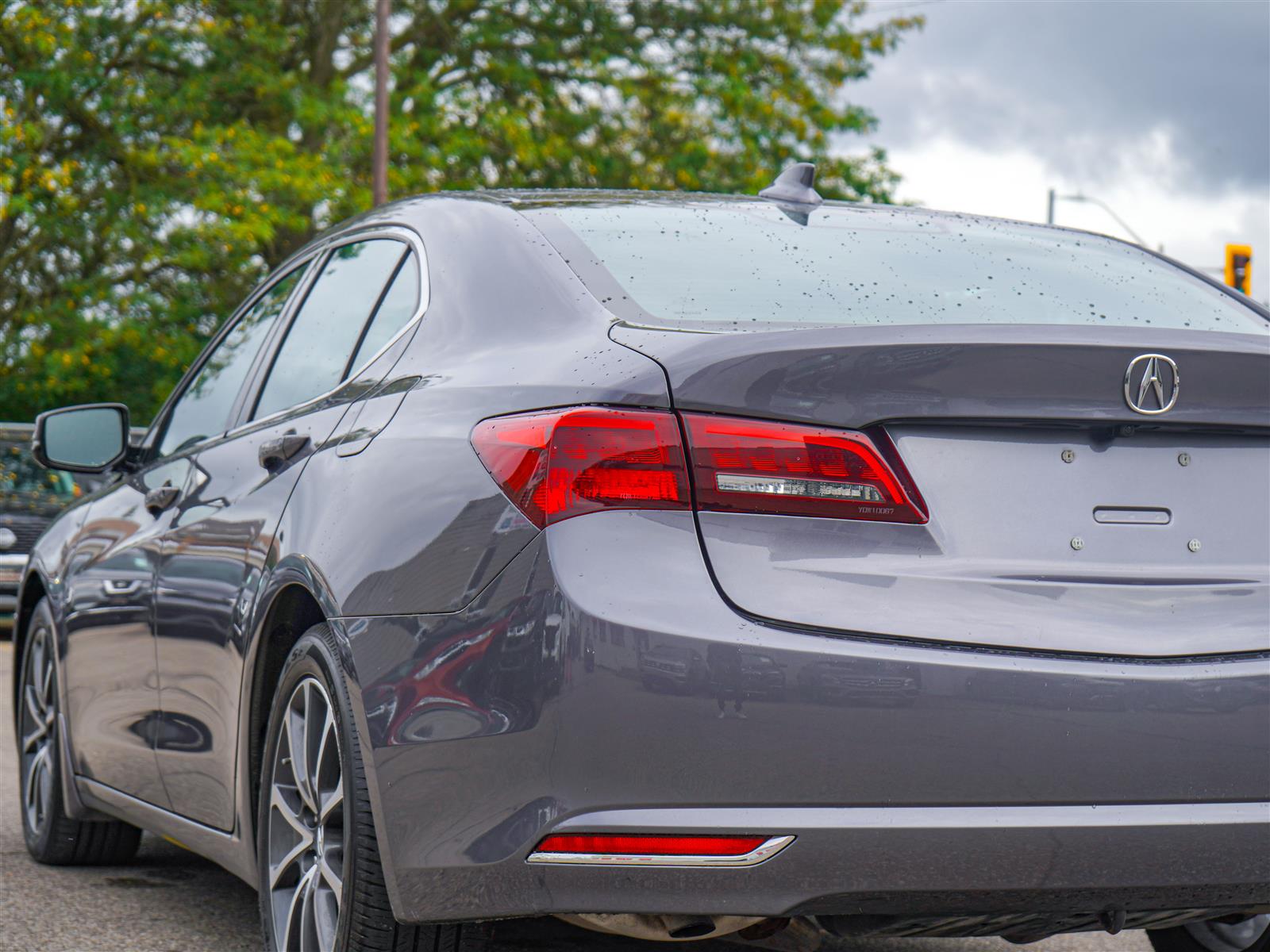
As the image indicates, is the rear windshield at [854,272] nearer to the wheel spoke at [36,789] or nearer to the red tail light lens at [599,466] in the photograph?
the red tail light lens at [599,466]

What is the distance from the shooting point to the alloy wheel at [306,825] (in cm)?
289

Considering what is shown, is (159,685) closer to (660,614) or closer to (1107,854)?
(660,614)

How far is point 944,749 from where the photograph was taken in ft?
7.66

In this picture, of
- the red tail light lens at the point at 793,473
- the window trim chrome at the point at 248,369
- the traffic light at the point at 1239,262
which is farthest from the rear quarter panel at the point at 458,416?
the traffic light at the point at 1239,262

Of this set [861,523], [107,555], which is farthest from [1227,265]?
[861,523]

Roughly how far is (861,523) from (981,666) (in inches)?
9.9

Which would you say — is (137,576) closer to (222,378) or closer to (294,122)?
(222,378)

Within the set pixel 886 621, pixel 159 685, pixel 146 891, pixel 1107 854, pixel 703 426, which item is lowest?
pixel 146 891

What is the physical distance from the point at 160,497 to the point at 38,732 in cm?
130

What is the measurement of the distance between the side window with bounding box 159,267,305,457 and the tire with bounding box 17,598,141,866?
2.46 ft

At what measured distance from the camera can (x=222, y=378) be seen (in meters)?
4.43

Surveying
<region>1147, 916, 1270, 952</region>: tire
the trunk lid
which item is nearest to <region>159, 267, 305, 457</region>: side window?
the trunk lid

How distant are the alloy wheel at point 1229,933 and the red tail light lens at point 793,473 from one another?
1628 millimetres

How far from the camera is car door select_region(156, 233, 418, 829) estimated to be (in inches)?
131
